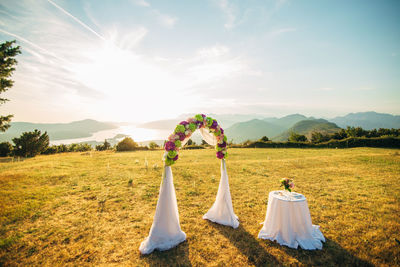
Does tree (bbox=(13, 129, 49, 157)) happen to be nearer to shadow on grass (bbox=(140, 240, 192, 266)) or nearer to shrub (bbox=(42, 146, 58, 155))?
shrub (bbox=(42, 146, 58, 155))

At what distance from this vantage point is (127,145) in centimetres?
2822

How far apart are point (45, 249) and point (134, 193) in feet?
14.0

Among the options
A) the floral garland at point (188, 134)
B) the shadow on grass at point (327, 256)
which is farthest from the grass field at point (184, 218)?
the floral garland at point (188, 134)

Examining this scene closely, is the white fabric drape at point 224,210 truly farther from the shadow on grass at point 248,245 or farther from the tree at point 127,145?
the tree at point 127,145

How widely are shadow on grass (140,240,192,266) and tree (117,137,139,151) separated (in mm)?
25638

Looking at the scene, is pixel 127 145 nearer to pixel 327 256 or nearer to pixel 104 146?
pixel 104 146

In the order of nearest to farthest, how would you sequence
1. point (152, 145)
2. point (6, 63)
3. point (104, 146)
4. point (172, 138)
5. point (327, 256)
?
point (327, 256) → point (172, 138) → point (6, 63) → point (104, 146) → point (152, 145)

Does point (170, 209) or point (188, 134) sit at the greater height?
point (188, 134)

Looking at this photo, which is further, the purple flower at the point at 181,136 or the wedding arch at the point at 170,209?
the purple flower at the point at 181,136

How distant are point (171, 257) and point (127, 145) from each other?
86.2 ft

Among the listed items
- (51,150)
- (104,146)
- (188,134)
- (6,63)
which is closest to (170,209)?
(188,134)

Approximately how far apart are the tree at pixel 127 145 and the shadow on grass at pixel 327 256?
2712cm

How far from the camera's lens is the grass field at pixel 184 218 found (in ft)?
15.2

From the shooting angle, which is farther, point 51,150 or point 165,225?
point 51,150
